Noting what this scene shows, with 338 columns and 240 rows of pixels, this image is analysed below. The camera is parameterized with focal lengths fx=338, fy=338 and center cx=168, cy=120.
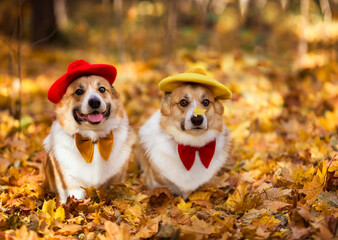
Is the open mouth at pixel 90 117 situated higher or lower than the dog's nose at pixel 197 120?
higher

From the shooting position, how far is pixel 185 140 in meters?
3.27

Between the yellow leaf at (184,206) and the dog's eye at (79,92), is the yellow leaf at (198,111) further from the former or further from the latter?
the dog's eye at (79,92)

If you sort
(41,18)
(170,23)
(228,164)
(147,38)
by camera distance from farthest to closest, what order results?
(147,38) → (41,18) → (170,23) → (228,164)

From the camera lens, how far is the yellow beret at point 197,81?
304cm

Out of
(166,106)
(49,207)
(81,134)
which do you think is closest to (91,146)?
(81,134)

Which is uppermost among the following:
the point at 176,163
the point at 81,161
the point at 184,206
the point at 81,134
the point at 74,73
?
the point at 74,73

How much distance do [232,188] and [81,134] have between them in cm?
156

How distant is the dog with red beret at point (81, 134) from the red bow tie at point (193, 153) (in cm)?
63

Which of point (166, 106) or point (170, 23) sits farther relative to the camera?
point (170, 23)

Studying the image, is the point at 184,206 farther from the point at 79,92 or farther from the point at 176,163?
the point at 79,92

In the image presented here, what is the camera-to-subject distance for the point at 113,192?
320 cm

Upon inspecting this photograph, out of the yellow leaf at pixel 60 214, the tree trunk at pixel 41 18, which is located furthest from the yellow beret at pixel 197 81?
the tree trunk at pixel 41 18

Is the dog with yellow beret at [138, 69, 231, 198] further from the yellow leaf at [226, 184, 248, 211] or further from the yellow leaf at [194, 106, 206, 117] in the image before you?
the yellow leaf at [226, 184, 248, 211]

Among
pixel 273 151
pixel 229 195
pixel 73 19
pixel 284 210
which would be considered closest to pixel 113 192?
pixel 229 195
